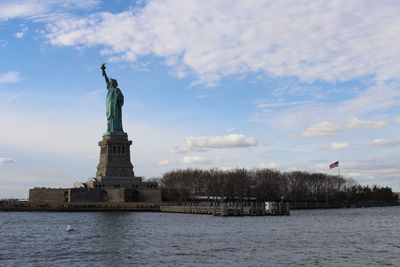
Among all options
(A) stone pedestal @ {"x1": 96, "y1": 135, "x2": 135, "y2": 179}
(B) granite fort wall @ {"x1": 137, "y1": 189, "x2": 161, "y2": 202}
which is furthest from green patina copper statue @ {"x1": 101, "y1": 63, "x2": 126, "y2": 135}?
(B) granite fort wall @ {"x1": 137, "y1": 189, "x2": 161, "y2": 202}

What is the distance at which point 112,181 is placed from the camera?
420ft

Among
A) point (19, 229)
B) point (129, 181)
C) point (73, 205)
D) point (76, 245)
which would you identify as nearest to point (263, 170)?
point (129, 181)

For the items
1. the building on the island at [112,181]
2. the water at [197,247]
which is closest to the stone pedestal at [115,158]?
the building on the island at [112,181]

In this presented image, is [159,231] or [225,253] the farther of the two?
[159,231]

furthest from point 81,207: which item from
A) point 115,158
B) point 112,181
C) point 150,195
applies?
point 150,195

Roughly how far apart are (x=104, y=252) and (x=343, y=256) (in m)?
18.1

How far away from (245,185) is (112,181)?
1761 inches

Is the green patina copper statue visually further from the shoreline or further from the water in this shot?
the water

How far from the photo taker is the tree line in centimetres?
15600

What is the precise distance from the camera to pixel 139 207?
119 metres

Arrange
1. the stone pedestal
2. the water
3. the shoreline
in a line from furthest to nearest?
1. the stone pedestal
2. the shoreline
3. the water

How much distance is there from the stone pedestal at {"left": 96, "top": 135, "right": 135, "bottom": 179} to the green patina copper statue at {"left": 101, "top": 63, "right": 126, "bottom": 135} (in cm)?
239

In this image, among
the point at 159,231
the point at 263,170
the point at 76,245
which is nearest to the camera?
the point at 76,245

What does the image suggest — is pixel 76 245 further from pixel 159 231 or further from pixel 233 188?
pixel 233 188
